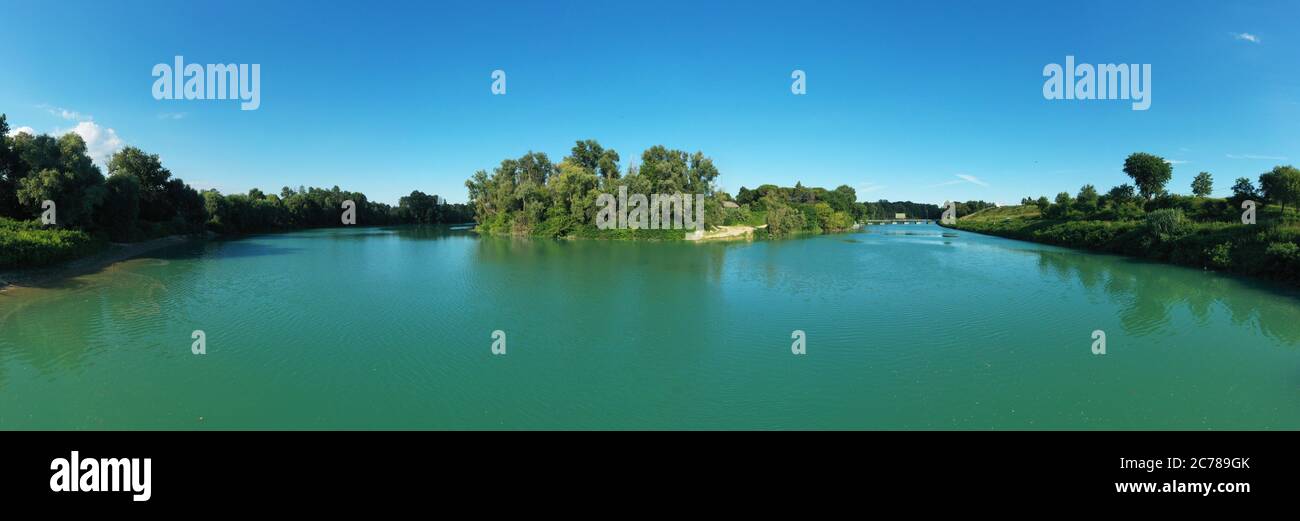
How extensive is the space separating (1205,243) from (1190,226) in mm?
5526

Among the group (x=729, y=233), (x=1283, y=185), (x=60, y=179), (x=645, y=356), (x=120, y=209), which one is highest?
(x=1283, y=185)

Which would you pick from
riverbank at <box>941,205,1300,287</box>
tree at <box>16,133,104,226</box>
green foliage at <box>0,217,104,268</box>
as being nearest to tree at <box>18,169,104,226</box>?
tree at <box>16,133,104,226</box>

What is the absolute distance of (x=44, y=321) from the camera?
13.4m

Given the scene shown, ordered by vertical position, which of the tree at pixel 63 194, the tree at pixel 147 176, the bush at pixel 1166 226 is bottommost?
the bush at pixel 1166 226

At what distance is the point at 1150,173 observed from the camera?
164ft

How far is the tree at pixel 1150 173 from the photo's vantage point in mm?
49562

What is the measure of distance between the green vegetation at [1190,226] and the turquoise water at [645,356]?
4.85m

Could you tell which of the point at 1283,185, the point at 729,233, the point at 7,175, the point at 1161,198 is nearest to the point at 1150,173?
the point at 1161,198

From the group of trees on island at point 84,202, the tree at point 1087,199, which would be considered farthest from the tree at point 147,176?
the tree at point 1087,199

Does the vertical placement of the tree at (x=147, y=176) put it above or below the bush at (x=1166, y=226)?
above

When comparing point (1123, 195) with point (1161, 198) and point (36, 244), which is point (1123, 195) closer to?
point (1161, 198)

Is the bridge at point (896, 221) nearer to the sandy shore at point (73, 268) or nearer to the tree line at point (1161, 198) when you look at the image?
the tree line at point (1161, 198)
